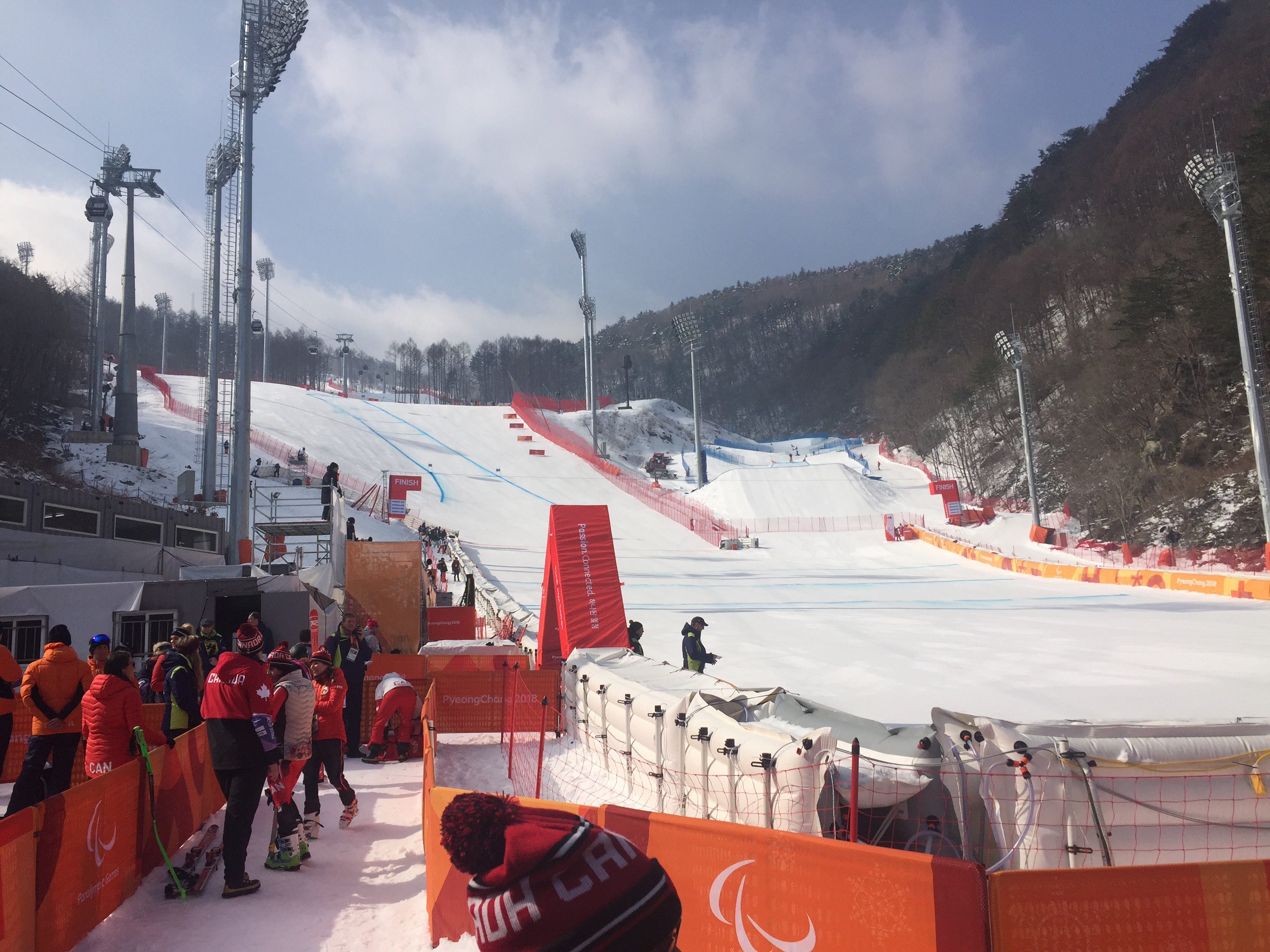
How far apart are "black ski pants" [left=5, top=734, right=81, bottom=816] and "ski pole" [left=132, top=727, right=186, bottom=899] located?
689 mm

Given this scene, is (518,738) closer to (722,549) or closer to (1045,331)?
(722,549)

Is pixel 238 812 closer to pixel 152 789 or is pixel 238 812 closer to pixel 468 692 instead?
pixel 152 789

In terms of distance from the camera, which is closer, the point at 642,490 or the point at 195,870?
the point at 195,870

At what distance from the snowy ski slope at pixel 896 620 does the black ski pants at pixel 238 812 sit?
740cm

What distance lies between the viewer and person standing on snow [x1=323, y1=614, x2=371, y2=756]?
326 inches

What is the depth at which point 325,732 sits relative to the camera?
18.4 feet

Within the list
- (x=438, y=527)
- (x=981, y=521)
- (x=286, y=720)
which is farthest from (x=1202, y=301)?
(x=286, y=720)

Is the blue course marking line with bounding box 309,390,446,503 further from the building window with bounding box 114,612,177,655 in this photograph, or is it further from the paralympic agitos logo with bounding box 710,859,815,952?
the paralympic agitos logo with bounding box 710,859,815,952

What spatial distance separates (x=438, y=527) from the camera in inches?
1217

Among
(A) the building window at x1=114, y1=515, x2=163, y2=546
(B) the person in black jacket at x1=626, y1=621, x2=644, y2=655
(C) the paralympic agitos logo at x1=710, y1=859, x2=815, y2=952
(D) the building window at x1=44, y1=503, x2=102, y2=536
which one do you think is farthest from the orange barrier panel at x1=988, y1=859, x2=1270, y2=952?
(A) the building window at x1=114, y1=515, x2=163, y2=546

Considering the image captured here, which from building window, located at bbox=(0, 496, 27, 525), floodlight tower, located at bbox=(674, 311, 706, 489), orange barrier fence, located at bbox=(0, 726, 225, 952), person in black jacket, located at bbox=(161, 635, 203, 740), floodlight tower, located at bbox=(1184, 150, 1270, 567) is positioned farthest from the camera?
floodlight tower, located at bbox=(674, 311, 706, 489)

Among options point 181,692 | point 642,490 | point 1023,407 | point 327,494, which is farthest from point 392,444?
point 181,692

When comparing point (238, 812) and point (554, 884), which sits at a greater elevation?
point (554, 884)

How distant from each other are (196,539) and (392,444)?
3056 centimetres
